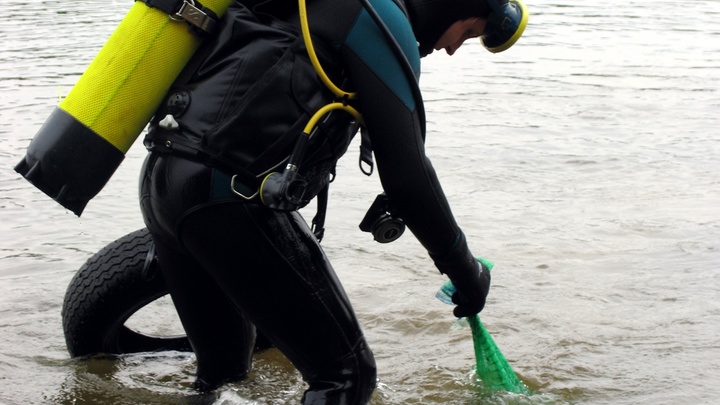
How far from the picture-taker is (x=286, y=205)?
2.72 metres

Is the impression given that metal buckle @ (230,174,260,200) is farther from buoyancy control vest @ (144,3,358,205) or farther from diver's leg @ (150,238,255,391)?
diver's leg @ (150,238,255,391)

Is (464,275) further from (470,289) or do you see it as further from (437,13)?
(437,13)

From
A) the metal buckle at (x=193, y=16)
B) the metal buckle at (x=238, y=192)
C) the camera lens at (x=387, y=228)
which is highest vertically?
the metal buckle at (x=193, y=16)

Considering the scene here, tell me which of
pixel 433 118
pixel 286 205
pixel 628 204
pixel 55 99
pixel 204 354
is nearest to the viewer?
pixel 286 205

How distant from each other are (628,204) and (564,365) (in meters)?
2.61

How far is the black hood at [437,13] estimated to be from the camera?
298 cm

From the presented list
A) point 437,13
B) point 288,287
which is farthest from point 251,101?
point 437,13

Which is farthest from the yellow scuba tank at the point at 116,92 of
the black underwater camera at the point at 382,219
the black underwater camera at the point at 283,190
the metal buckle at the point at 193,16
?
the black underwater camera at the point at 382,219

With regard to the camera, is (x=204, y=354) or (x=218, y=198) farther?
(x=204, y=354)

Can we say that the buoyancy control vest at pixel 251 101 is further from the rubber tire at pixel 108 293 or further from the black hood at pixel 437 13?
the rubber tire at pixel 108 293

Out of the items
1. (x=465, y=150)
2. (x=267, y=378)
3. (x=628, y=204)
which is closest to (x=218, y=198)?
(x=267, y=378)

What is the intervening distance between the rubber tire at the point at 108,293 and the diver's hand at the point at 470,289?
4.19 ft

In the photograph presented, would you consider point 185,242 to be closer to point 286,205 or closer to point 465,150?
point 286,205

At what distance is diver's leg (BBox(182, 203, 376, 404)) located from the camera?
2828 millimetres
